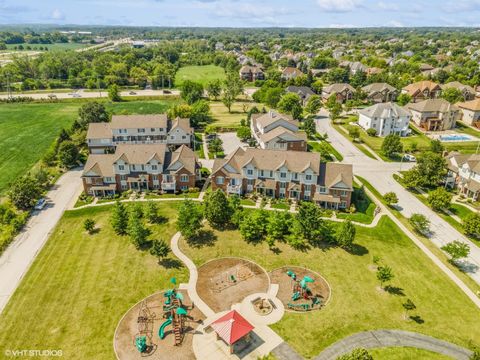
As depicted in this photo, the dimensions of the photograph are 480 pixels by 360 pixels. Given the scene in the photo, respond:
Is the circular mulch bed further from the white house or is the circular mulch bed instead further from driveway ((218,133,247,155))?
the white house

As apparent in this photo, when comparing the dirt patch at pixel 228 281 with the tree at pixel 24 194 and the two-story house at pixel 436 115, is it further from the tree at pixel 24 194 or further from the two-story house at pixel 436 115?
the two-story house at pixel 436 115

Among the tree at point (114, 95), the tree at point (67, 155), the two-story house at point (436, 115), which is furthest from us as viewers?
the tree at point (114, 95)

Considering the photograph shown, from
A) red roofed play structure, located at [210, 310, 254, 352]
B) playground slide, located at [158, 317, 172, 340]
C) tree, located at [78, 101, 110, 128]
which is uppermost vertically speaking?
tree, located at [78, 101, 110, 128]

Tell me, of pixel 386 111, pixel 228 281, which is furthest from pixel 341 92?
pixel 228 281

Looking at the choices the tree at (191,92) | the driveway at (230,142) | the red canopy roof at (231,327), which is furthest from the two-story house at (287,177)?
the tree at (191,92)

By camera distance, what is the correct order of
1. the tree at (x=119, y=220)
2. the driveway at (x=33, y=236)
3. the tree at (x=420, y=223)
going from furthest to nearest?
the tree at (x=420, y=223) < the tree at (x=119, y=220) < the driveway at (x=33, y=236)

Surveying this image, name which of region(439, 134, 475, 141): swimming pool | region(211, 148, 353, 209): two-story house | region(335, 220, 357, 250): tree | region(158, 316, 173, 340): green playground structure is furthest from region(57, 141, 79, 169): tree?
region(439, 134, 475, 141): swimming pool

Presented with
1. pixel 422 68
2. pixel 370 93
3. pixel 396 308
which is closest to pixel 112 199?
pixel 396 308
